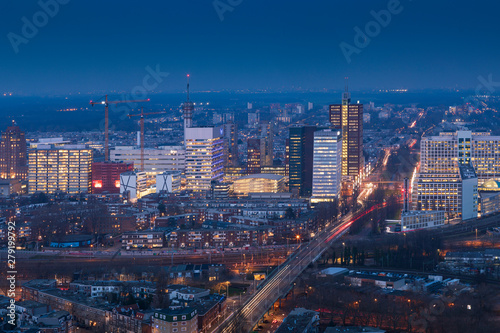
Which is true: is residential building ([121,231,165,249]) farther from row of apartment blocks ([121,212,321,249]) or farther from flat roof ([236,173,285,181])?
flat roof ([236,173,285,181])

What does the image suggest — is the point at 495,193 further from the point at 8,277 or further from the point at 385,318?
the point at 8,277

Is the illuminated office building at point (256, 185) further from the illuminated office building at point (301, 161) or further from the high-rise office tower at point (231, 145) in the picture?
the high-rise office tower at point (231, 145)

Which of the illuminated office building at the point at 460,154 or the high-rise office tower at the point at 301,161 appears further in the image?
the high-rise office tower at the point at 301,161

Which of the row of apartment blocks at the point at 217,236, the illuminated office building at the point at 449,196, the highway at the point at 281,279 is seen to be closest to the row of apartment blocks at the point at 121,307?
the highway at the point at 281,279

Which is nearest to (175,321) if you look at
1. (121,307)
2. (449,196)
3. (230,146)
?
(121,307)

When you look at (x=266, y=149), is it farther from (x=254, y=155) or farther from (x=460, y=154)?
(x=460, y=154)

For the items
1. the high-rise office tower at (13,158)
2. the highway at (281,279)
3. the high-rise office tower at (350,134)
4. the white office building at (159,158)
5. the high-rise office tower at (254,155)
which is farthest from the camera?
the high-rise office tower at (254,155)

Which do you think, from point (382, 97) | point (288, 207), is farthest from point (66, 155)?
point (382, 97)
